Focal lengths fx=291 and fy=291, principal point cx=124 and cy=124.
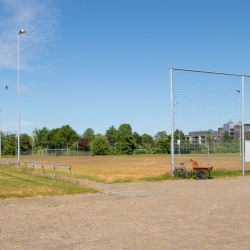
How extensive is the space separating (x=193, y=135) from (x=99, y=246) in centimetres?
1211

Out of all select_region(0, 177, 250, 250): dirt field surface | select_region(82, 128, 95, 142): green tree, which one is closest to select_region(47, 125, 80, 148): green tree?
select_region(82, 128, 95, 142): green tree

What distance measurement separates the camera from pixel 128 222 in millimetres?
6270

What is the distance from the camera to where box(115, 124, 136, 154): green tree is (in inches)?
3467

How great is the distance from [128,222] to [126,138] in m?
85.8

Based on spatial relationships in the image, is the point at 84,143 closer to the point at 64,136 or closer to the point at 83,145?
the point at 83,145

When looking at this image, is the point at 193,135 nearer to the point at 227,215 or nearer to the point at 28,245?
the point at 227,215

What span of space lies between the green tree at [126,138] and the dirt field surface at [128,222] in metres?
78.0

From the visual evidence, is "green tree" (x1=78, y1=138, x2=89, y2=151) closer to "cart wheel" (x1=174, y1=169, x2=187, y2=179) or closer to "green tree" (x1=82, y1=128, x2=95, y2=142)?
"green tree" (x1=82, y1=128, x2=95, y2=142)

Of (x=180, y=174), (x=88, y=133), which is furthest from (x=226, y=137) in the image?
(x=88, y=133)

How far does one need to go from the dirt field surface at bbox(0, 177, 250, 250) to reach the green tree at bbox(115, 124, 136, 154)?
77992 millimetres

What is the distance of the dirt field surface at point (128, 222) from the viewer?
4.89 meters

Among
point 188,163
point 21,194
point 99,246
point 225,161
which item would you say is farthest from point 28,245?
point 225,161

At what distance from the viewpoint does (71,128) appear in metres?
113

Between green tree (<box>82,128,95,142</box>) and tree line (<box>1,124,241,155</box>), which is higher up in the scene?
green tree (<box>82,128,95,142</box>)
